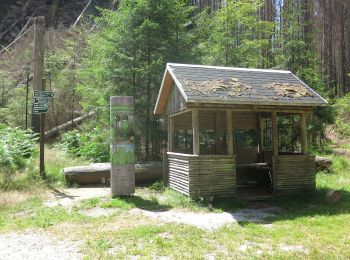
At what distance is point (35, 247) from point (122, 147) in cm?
451

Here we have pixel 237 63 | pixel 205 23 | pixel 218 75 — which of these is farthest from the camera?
pixel 237 63

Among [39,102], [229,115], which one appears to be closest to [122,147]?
[229,115]

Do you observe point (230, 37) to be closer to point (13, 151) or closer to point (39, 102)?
point (39, 102)

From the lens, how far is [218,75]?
1058 centimetres

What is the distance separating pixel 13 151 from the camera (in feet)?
41.1

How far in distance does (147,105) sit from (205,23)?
505cm

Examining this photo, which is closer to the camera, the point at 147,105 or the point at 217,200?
the point at 217,200

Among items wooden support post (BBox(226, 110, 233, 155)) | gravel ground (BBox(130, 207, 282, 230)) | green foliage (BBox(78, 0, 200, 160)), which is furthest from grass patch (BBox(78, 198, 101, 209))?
green foliage (BBox(78, 0, 200, 160))

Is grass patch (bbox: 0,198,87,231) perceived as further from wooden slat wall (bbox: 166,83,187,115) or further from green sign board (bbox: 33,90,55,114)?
wooden slat wall (bbox: 166,83,187,115)

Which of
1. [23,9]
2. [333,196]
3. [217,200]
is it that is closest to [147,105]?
[217,200]

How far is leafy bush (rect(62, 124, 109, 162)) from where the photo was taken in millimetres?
15320

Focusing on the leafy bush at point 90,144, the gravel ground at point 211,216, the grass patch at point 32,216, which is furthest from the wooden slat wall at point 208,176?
the leafy bush at point 90,144

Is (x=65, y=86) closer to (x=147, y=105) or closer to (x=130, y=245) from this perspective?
(x=147, y=105)

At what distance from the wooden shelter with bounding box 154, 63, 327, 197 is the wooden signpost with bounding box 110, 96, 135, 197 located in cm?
136
